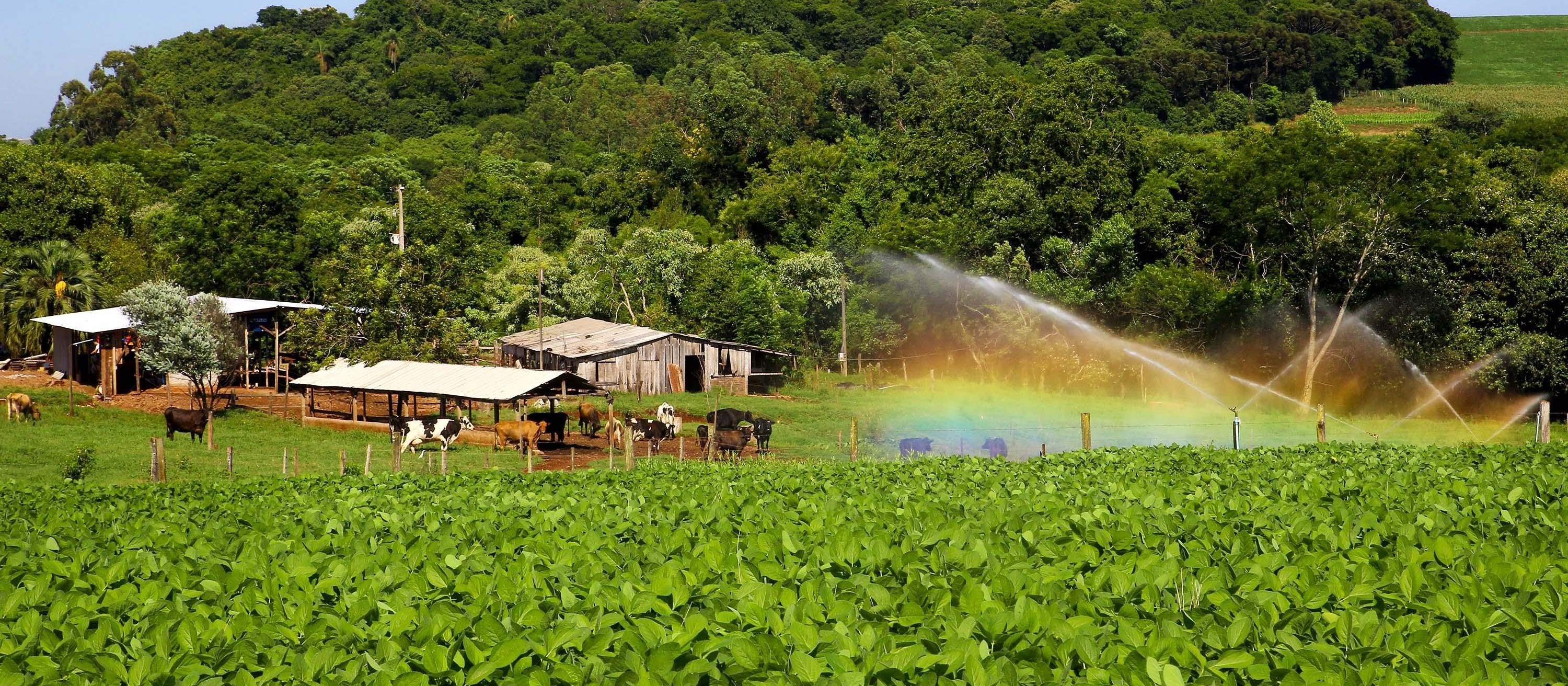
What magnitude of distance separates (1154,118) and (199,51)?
466 feet

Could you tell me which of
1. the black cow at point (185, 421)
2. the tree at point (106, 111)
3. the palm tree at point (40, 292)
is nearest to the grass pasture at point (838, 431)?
the black cow at point (185, 421)

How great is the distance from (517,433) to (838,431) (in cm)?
1101

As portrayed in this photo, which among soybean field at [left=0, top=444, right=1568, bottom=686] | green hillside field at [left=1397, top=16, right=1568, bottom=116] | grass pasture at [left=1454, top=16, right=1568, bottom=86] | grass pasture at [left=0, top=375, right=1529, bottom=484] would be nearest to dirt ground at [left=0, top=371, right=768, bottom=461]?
grass pasture at [left=0, top=375, right=1529, bottom=484]

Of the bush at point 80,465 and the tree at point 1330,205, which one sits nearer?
the bush at point 80,465

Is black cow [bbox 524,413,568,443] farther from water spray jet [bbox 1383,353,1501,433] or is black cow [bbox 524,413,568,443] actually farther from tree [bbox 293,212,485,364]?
water spray jet [bbox 1383,353,1501,433]

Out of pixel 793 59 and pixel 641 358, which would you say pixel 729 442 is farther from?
pixel 793 59

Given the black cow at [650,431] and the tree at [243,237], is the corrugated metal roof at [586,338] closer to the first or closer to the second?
the tree at [243,237]

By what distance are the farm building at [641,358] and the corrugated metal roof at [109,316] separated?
32.9 feet

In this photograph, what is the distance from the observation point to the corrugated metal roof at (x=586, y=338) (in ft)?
176

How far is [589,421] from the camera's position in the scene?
40.8 m

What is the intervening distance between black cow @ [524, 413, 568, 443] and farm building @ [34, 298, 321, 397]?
13653 mm

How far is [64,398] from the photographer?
44.1 m

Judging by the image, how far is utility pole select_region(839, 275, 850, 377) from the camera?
61.8 metres

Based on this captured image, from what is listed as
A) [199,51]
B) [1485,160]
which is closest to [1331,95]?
[1485,160]
